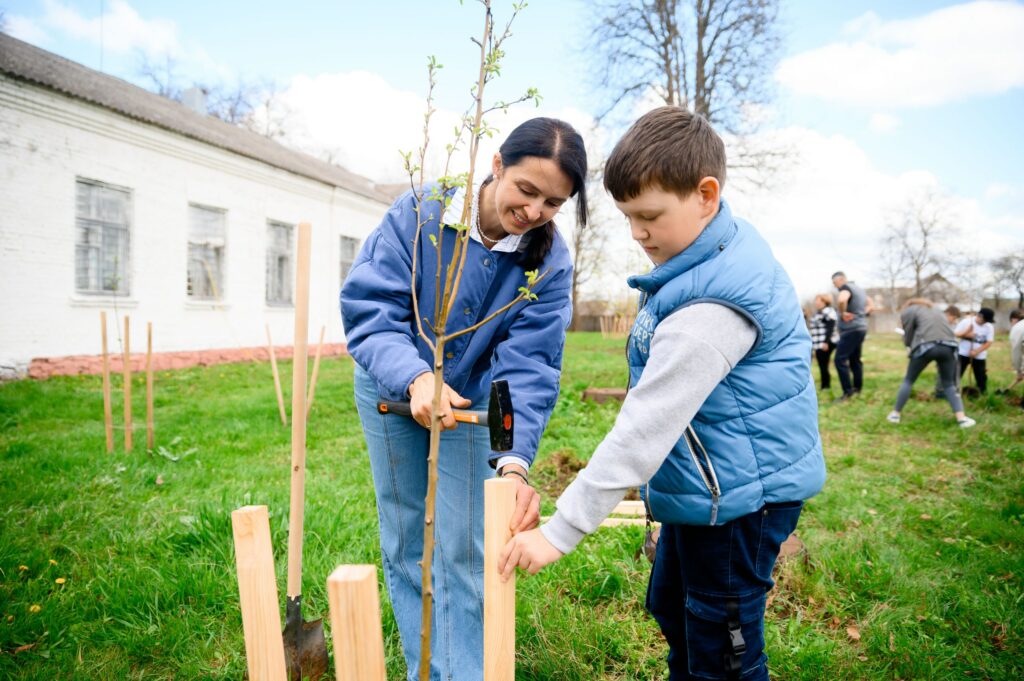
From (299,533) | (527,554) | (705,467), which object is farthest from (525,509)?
(299,533)

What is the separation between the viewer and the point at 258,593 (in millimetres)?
1223

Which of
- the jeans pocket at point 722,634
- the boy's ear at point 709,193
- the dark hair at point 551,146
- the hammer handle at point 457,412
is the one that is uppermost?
the dark hair at point 551,146

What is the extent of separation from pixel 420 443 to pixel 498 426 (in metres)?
0.68

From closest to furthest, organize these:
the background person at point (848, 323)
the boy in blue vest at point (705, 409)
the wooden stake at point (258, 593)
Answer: the wooden stake at point (258, 593) → the boy in blue vest at point (705, 409) → the background person at point (848, 323)

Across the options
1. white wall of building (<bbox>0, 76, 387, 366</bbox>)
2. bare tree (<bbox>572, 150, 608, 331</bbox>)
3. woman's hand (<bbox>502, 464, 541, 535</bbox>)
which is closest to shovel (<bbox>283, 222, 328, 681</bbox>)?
woman's hand (<bbox>502, 464, 541, 535</bbox>)

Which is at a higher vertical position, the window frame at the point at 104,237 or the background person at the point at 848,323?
the window frame at the point at 104,237

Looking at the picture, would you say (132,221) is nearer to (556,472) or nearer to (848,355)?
(556,472)

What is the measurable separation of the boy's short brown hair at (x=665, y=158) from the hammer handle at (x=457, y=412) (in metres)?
0.67

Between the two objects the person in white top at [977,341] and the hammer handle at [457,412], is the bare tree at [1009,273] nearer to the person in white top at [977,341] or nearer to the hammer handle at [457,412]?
the person in white top at [977,341]

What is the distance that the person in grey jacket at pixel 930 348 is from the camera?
24.9ft

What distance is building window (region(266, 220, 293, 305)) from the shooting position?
47.5 ft

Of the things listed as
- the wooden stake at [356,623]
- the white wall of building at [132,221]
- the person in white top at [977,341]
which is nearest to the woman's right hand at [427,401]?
the wooden stake at [356,623]

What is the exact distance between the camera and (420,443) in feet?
6.96

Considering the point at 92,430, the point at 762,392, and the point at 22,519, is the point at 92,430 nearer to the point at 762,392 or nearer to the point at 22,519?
the point at 22,519
